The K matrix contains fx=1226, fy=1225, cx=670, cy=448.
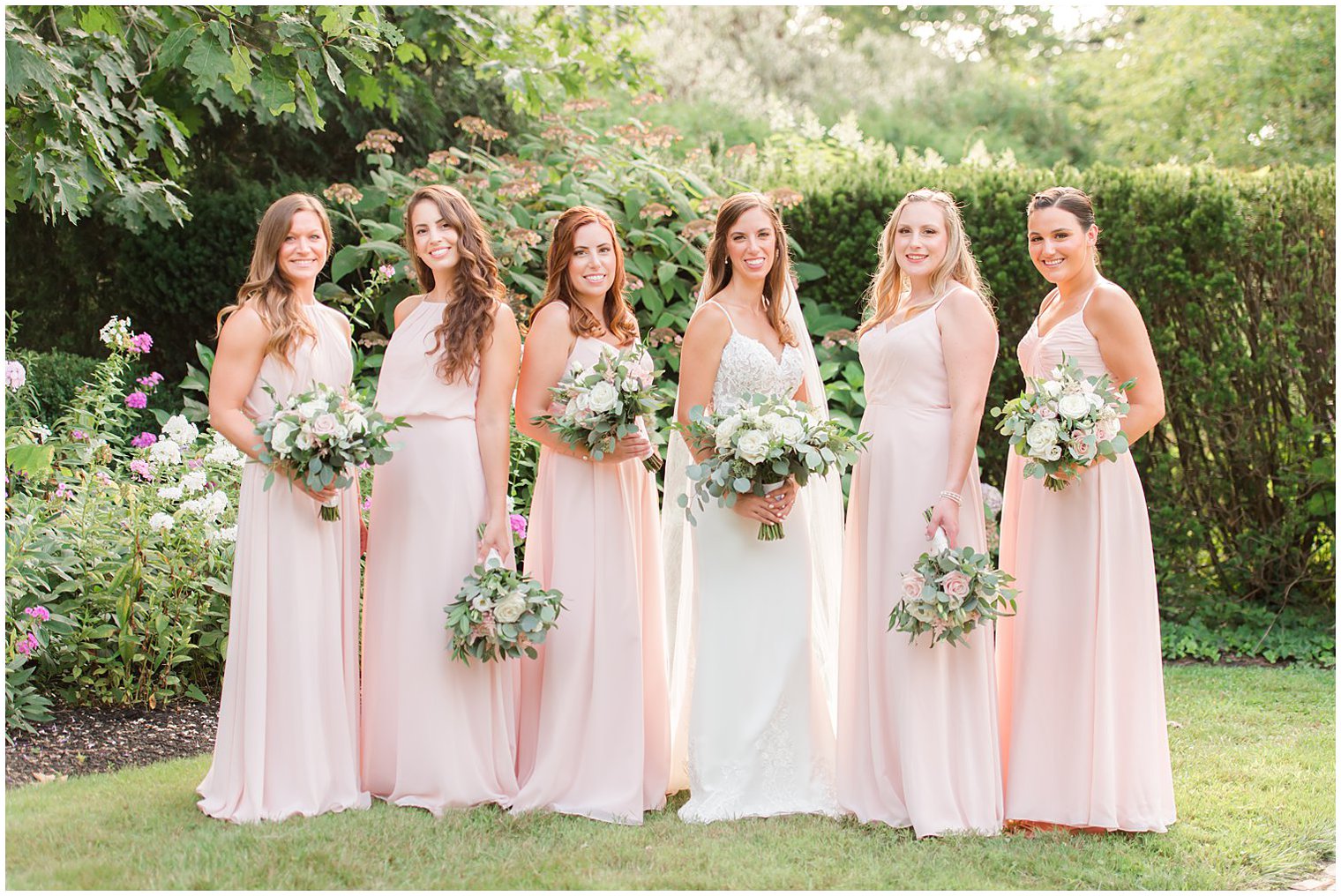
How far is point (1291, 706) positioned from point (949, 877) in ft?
11.7

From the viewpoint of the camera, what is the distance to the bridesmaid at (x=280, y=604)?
4535 mm

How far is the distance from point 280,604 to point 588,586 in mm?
1166

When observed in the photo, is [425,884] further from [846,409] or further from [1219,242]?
[1219,242]

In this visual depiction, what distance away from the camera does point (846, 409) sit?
8555 mm

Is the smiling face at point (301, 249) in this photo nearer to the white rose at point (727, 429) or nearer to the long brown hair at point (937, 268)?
the white rose at point (727, 429)

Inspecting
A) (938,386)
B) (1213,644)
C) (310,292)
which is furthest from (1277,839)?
(310,292)

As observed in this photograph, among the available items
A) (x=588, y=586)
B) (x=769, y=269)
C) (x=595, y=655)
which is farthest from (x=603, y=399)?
(x=595, y=655)

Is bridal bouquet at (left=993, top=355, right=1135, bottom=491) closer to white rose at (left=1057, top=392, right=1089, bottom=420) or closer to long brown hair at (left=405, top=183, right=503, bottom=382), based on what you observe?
white rose at (left=1057, top=392, right=1089, bottom=420)

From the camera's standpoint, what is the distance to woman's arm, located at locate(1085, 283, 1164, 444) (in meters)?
4.62

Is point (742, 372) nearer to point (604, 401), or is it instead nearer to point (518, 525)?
point (604, 401)

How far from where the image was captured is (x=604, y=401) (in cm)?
452

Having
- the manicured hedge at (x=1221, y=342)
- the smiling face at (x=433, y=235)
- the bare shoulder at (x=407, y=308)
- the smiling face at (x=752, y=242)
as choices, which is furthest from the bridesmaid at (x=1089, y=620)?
the manicured hedge at (x=1221, y=342)

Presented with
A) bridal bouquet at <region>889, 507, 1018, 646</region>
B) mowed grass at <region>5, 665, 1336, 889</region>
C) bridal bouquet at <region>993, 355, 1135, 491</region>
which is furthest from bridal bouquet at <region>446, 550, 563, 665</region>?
bridal bouquet at <region>993, 355, 1135, 491</region>

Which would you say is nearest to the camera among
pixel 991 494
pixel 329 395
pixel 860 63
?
pixel 329 395
